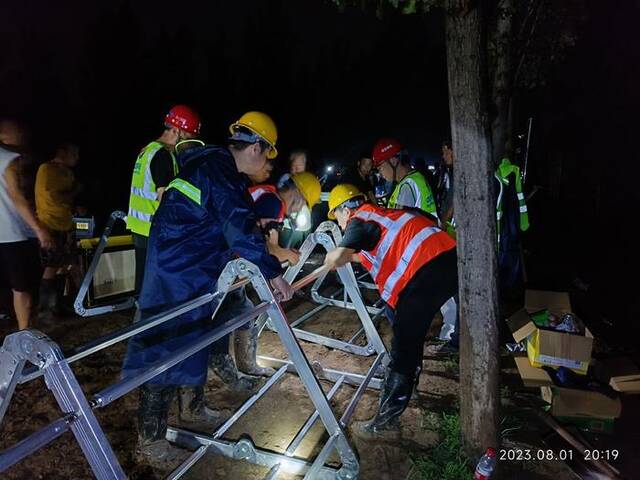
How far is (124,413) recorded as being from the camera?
3375 millimetres

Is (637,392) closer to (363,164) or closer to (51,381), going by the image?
(51,381)

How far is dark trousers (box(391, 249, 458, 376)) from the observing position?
3.14 metres

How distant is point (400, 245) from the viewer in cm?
324

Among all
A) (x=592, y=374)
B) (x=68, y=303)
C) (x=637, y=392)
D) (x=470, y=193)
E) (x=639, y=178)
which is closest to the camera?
(x=470, y=193)

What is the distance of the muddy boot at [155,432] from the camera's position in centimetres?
280

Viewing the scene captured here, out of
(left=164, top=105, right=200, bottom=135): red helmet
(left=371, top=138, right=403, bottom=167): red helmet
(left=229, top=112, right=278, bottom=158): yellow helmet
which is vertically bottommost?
(left=371, top=138, right=403, bottom=167): red helmet

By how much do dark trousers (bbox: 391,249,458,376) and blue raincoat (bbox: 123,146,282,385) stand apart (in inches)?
41.3

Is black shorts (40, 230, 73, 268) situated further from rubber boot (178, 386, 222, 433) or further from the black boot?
rubber boot (178, 386, 222, 433)

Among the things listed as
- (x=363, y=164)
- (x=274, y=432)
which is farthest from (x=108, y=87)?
(x=274, y=432)

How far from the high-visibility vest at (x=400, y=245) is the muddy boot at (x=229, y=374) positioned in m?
1.37

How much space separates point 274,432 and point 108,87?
65.8 feet

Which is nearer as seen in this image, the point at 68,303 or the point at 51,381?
the point at 51,381

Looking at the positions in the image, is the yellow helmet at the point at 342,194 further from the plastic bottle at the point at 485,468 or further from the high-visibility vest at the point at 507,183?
the high-visibility vest at the point at 507,183

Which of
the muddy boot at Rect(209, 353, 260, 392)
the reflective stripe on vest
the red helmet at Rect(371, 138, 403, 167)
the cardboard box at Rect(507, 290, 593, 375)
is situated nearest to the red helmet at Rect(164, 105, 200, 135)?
the reflective stripe on vest
